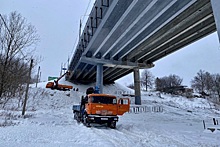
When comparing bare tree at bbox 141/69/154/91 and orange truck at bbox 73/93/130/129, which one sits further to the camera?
Result: bare tree at bbox 141/69/154/91

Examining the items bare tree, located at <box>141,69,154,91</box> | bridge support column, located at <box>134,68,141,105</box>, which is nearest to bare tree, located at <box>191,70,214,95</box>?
bare tree, located at <box>141,69,154,91</box>

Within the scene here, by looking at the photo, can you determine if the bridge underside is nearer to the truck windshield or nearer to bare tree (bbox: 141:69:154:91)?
the truck windshield

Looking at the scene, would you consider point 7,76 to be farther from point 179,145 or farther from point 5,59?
point 179,145

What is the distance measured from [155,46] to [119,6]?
9.95 m

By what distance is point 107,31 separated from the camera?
1706 centimetres

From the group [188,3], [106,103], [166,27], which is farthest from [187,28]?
[106,103]

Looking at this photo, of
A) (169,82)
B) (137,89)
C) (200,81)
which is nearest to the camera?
(137,89)

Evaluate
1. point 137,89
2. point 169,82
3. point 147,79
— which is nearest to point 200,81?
point 169,82

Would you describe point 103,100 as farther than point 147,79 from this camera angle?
No

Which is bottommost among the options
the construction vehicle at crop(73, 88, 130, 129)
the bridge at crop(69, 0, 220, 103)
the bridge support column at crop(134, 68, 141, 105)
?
the construction vehicle at crop(73, 88, 130, 129)

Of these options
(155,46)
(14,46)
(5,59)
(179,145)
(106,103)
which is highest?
(155,46)

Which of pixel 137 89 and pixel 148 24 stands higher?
pixel 148 24

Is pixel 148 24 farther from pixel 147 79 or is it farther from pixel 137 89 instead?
pixel 147 79

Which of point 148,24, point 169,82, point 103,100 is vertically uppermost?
point 169,82
